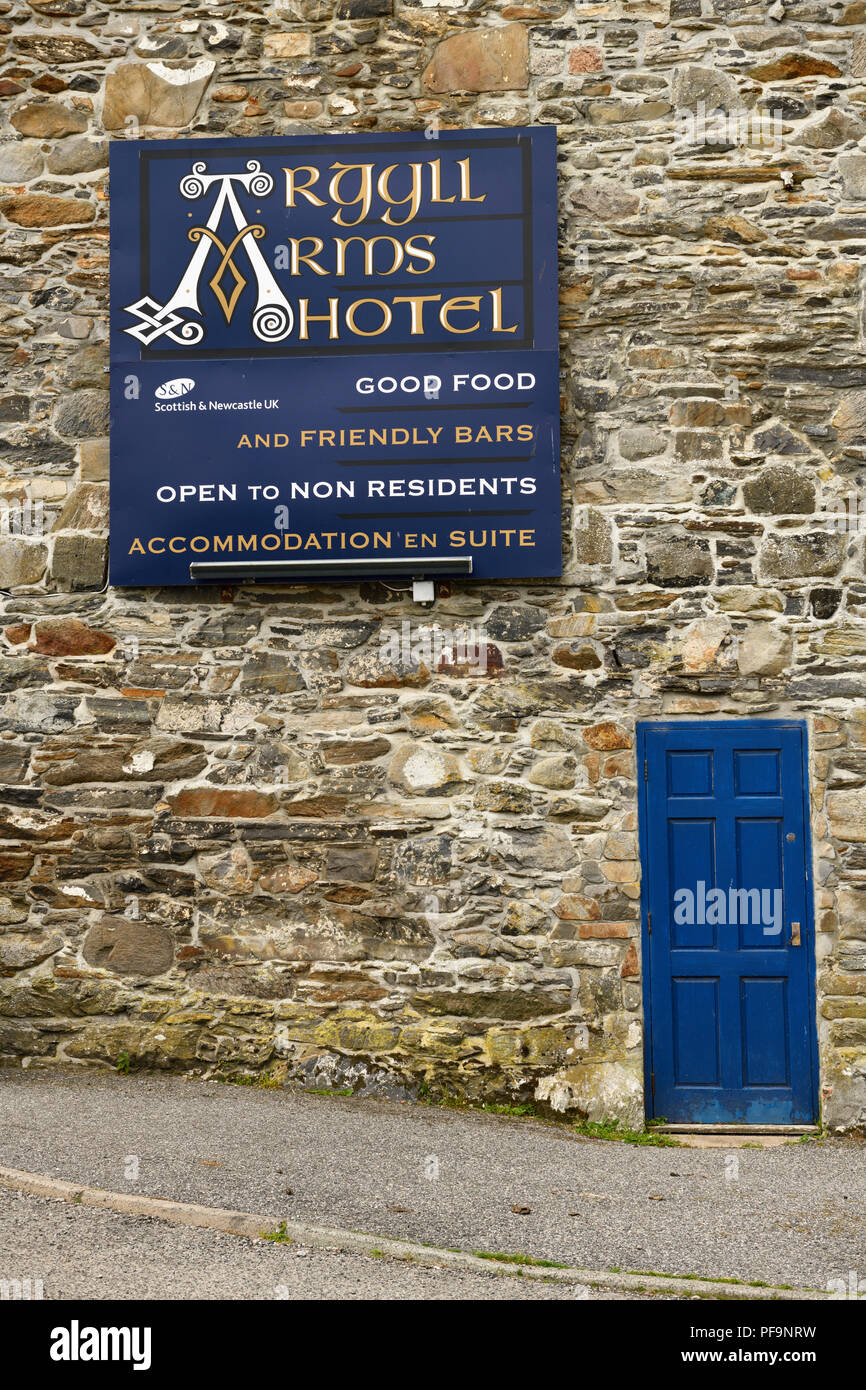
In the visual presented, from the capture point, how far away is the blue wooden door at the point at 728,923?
6.16 m

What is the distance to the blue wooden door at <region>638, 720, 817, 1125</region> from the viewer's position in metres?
6.16

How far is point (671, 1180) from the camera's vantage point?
530 cm


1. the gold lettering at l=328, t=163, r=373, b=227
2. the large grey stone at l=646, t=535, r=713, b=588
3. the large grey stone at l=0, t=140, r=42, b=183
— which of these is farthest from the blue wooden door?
the large grey stone at l=0, t=140, r=42, b=183

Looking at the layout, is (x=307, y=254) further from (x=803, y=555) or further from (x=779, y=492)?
(x=803, y=555)

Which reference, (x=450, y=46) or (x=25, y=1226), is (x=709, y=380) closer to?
(x=450, y=46)

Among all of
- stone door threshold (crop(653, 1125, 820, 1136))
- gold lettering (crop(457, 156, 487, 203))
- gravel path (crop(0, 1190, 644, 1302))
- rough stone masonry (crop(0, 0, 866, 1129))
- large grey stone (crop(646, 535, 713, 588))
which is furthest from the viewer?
gold lettering (crop(457, 156, 487, 203))

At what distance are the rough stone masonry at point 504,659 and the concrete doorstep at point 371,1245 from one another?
1631mm

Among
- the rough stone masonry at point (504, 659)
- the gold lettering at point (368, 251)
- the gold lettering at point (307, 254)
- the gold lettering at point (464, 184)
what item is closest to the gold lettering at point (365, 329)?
the gold lettering at point (368, 251)

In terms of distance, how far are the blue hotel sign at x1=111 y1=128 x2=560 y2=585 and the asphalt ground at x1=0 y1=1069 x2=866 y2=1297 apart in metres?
2.81

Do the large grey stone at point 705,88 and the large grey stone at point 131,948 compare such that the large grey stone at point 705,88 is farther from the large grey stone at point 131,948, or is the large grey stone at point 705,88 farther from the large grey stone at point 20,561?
the large grey stone at point 131,948

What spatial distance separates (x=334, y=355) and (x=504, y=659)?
6.39ft

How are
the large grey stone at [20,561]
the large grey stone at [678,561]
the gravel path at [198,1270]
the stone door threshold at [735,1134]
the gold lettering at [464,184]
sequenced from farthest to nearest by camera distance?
the large grey stone at [20,561]
the gold lettering at [464,184]
the large grey stone at [678,561]
the stone door threshold at [735,1134]
the gravel path at [198,1270]

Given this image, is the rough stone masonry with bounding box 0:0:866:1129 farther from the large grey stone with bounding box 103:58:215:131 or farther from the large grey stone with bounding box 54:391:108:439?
the large grey stone with bounding box 103:58:215:131

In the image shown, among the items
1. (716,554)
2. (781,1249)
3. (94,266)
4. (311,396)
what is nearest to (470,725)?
(716,554)
